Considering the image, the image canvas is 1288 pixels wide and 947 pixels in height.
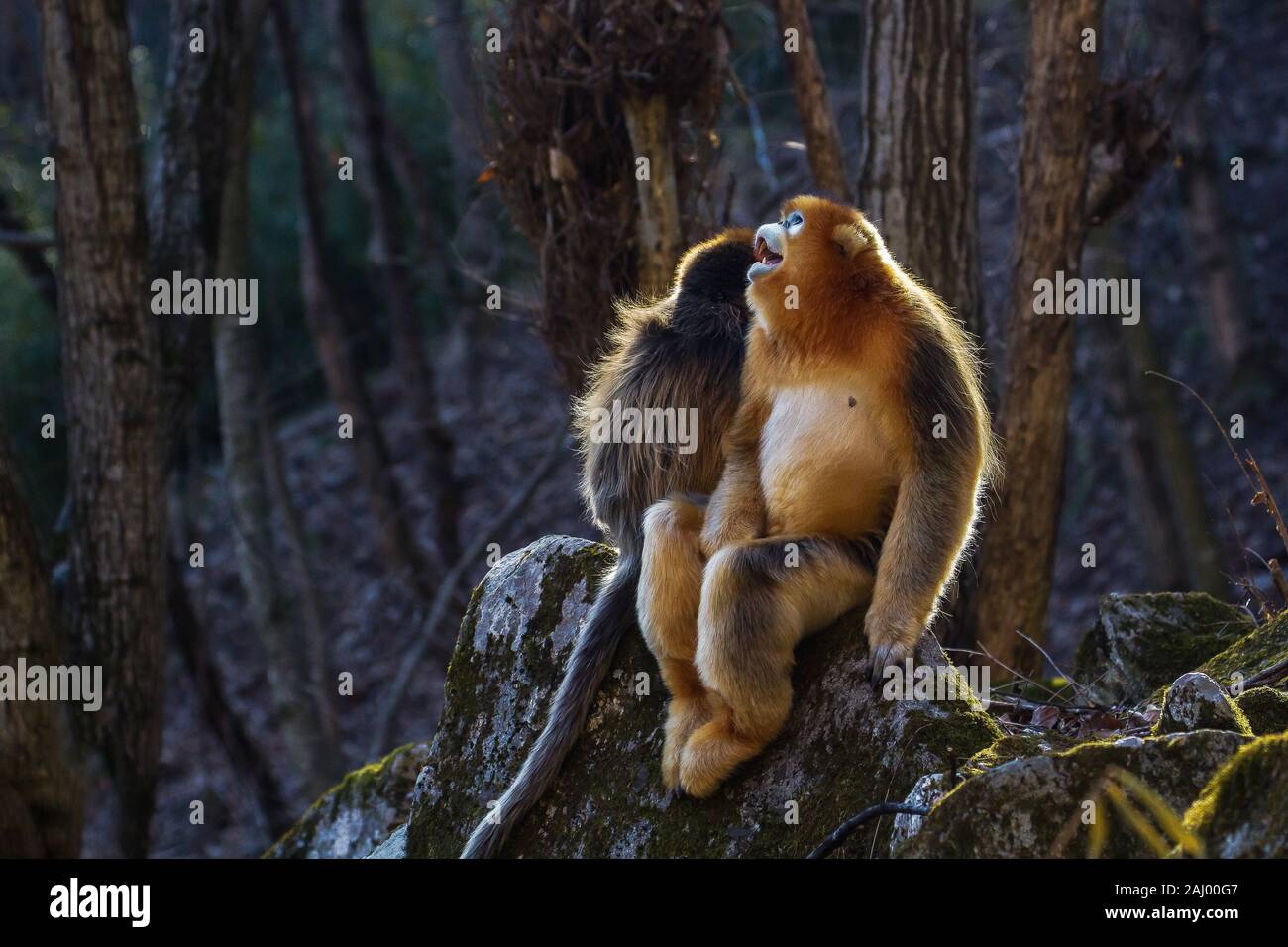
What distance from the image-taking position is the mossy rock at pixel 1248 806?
2748mm

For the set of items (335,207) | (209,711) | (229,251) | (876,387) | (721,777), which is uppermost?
(335,207)

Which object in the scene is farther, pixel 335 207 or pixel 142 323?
pixel 335 207

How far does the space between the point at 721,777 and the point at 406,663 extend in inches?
306

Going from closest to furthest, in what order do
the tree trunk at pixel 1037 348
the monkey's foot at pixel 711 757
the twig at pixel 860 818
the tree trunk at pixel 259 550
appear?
the twig at pixel 860 818 → the monkey's foot at pixel 711 757 → the tree trunk at pixel 1037 348 → the tree trunk at pixel 259 550

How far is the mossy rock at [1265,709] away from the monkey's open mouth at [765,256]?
169cm

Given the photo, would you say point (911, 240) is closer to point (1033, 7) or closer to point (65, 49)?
point (1033, 7)

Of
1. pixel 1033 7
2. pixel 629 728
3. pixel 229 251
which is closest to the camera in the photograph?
pixel 629 728

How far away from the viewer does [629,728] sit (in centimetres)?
436

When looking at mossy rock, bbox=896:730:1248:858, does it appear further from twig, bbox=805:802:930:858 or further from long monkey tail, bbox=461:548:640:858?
long monkey tail, bbox=461:548:640:858

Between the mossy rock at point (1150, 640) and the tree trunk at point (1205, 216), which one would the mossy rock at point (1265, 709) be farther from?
the tree trunk at point (1205, 216)

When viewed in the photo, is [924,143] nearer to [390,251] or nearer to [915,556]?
[915,556]

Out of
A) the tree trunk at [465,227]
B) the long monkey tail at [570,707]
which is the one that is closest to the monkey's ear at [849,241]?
the long monkey tail at [570,707]

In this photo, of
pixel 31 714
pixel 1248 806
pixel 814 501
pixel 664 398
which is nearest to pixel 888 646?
pixel 814 501
